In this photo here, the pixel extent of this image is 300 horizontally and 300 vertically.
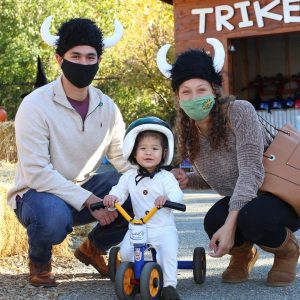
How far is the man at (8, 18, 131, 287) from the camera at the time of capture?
4.63m

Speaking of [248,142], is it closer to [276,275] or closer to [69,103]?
[276,275]

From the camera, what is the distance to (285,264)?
4637mm

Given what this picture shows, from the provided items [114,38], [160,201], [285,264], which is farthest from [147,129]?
[285,264]

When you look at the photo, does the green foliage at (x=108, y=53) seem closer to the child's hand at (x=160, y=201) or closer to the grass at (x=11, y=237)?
the grass at (x=11, y=237)

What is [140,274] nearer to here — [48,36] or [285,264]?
[285,264]

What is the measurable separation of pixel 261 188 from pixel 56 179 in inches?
51.5

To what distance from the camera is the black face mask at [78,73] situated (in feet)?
16.1

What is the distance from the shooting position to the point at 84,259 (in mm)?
5172

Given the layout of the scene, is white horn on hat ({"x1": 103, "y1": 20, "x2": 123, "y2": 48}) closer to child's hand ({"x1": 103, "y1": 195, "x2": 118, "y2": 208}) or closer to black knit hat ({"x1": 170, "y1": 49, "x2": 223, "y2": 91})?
black knit hat ({"x1": 170, "y1": 49, "x2": 223, "y2": 91})

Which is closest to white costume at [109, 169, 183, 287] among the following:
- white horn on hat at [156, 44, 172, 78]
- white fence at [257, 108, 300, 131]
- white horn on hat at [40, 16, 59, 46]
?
white horn on hat at [156, 44, 172, 78]

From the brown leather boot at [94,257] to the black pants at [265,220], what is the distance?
0.90 metres

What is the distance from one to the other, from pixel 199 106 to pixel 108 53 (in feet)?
61.9

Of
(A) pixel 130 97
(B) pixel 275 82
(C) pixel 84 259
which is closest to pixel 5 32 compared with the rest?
(A) pixel 130 97

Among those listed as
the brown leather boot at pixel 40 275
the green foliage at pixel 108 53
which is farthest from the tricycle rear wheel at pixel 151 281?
the green foliage at pixel 108 53
